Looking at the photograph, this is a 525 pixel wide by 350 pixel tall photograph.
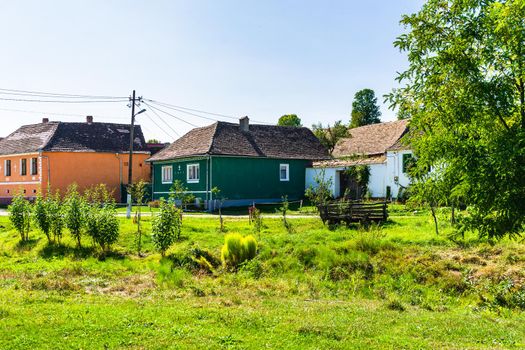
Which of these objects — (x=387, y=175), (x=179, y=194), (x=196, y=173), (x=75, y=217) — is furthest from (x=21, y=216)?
(x=387, y=175)

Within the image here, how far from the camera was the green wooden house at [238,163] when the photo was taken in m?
32.2

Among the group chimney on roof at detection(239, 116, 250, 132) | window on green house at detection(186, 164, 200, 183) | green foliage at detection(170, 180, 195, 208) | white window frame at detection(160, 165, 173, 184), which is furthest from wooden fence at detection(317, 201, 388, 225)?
white window frame at detection(160, 165, 173, 184)

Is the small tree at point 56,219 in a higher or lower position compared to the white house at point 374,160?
lower

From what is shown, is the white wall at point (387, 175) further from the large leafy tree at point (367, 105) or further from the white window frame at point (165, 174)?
the large leafy tree at point (367, 105)

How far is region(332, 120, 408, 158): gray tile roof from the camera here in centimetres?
3438

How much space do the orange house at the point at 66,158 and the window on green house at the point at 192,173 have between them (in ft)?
31.2

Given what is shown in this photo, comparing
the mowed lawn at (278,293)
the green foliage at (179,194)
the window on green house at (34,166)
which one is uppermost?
the window on green house at (34,166)

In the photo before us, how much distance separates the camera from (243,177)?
33250 mm

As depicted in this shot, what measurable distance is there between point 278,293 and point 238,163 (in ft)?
72.5

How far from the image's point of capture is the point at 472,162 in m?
7.11

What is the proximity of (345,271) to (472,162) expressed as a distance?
23.4ft

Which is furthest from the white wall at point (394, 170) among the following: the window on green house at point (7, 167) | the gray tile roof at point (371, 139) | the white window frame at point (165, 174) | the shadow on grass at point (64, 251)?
the window on green house at point (7, 167)

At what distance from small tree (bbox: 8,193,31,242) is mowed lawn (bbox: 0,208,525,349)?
485mm

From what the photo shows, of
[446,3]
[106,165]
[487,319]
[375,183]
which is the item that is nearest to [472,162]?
[446,3]
